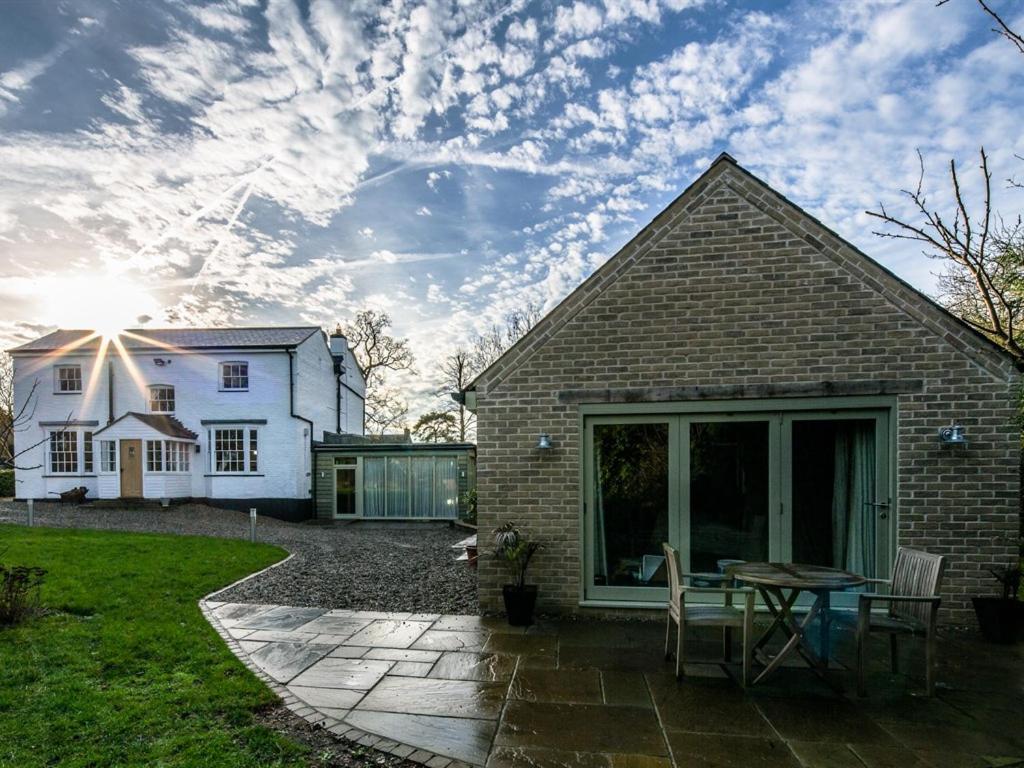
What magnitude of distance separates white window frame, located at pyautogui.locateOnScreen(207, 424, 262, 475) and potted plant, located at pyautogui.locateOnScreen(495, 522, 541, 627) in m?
15.7

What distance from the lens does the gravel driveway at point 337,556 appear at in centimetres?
726

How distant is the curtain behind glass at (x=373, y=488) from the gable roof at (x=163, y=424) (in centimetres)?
645

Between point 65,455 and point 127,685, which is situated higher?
point 127,685

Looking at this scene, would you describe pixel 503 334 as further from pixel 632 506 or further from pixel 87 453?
pixel 632 506

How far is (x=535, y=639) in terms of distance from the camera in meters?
5.39

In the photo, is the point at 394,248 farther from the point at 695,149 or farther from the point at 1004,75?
the point at 1004,75

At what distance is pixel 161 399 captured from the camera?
64.1 feet

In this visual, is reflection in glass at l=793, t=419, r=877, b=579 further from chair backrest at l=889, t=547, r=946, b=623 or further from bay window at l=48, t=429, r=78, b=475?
bay window at l=48, t=429, r=78, b=475

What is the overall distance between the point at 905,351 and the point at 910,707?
3.69 m

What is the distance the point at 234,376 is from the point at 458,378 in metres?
11.7

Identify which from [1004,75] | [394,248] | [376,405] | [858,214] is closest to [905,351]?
[858,214]

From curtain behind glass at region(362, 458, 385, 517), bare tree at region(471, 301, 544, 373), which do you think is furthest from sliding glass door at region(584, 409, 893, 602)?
bare tree at region(471, 301, 544, 373)

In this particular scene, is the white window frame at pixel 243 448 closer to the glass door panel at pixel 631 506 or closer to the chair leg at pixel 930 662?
the glass door panel at pixel 631 506

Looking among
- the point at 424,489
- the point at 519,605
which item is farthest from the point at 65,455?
the point at 519,605
